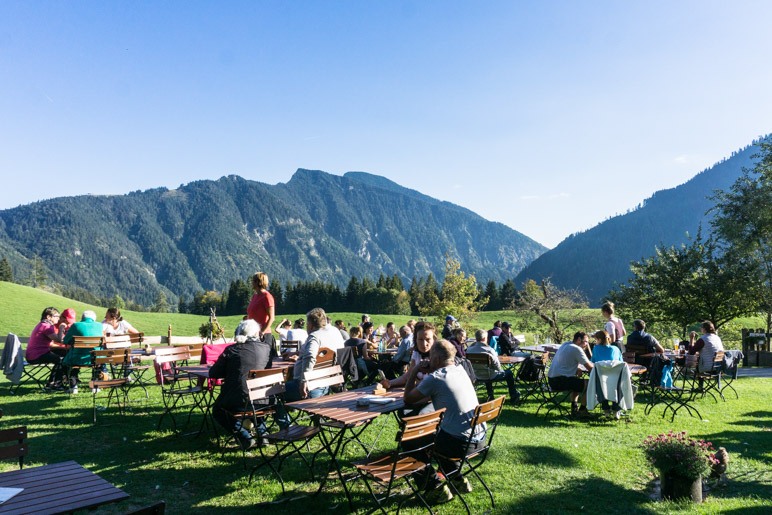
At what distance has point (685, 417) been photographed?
28.8ft

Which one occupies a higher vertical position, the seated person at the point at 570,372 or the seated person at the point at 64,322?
the seated person at the point at 64,322

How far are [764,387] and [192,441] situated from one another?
13.3 metres

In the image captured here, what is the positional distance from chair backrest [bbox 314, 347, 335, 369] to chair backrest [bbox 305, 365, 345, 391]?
2.58ft

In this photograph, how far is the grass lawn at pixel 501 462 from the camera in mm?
→ 4836

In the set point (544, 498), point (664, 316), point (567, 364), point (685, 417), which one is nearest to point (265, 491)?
point (544, 498)

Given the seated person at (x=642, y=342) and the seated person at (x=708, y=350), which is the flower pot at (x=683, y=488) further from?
the seated person at (x=708, y=350)

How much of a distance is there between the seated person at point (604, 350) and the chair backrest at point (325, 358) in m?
4.58

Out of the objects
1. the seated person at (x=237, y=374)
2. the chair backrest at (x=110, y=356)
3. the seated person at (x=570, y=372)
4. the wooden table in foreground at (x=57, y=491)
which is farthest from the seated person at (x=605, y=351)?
the chair backrest at (x=110, y=356)

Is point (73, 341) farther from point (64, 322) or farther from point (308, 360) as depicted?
point (308, 360)

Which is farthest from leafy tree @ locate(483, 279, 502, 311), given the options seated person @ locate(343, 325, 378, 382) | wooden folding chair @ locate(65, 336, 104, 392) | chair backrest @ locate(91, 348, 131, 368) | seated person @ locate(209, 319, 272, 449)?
seated person @ locate(209, 319, 272, 449)

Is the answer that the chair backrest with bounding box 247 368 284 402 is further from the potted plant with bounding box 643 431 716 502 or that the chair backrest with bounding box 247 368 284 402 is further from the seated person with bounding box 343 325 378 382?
the seated person with bounding box 343 325 378 382

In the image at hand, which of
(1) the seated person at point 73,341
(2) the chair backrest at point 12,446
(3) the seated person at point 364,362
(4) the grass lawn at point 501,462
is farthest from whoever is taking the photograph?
(3) the seated person at point 364,362

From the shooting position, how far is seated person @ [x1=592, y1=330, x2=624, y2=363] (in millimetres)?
8500

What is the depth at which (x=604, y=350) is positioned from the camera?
853cm
